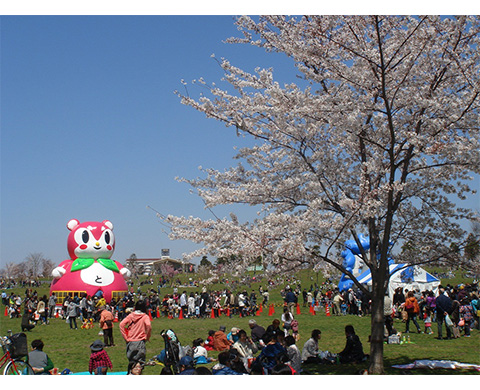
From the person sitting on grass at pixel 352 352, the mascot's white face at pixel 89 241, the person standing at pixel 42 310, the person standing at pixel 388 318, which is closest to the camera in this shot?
the person sitting on grass at pixel 352 352

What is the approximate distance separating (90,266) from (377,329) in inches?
764

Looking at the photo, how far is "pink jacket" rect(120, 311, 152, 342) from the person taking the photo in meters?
8.01

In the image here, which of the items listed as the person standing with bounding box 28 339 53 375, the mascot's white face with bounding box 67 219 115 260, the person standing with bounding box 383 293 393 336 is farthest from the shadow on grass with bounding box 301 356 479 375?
the mascot's white face with bounding box 67 219 115 260

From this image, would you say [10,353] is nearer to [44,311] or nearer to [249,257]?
[249,257]

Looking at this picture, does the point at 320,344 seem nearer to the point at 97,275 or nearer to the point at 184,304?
the point at 184,304

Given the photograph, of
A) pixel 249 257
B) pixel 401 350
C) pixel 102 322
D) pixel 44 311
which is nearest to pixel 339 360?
pixel 401 350

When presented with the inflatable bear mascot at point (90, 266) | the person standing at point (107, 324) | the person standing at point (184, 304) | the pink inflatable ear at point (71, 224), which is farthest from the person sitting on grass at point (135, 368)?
the pink inflatable ear at point (71, 224)

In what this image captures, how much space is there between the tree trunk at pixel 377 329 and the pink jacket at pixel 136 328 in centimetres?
366

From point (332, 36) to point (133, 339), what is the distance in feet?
18.8

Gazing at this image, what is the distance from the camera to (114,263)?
1009 inches

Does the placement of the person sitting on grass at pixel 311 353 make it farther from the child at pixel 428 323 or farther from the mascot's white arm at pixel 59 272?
the mascot's white arm at pixel 59 272

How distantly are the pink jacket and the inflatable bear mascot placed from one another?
1628cm

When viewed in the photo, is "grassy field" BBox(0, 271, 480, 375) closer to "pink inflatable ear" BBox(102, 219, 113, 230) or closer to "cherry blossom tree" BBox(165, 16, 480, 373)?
"cherry blossom tree" BBox(165, 16, 480, 373)

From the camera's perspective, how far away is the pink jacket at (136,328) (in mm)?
8008
